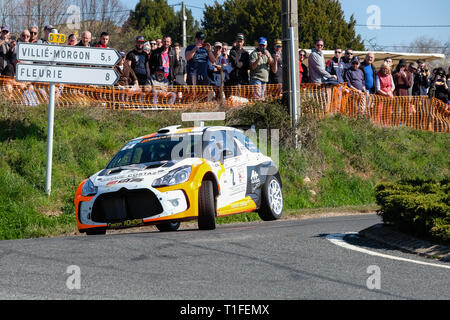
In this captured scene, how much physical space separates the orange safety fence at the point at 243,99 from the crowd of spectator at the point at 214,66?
17cm

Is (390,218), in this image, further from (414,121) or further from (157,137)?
(414,121)

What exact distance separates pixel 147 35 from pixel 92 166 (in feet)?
177

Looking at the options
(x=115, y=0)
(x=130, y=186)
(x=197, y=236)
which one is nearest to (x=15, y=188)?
(x=130, y=186)

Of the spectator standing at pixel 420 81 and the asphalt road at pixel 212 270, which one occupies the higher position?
the spectator standing at pixel 420 81

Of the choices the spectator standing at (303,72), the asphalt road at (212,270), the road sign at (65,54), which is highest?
the road sign at (65,54)

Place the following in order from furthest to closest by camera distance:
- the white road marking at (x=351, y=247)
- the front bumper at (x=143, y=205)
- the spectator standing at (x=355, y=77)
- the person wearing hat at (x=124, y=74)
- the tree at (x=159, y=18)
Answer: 1. the tree at (x=159, y=18)
2. the spectator standing at (x=355, y=77)
3. the person wearing hat at (x=124, y=74)
4. the front bumper at (x=143, y=205)
5. the white road marking at (x=351, y=247)

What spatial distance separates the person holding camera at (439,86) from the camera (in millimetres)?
25031

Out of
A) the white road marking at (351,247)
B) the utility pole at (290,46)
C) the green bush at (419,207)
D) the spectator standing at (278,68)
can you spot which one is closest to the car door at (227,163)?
the white road marking at (351,247)

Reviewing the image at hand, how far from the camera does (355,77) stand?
888 inches

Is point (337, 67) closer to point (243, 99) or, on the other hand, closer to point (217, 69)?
point (243, 99)

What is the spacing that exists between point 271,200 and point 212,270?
21.5 feet

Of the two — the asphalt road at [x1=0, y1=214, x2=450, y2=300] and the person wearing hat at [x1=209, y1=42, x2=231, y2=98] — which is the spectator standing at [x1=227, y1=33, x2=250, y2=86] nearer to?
the person wearing hat at [x1=209, y1=42, x2=231, y2=98]

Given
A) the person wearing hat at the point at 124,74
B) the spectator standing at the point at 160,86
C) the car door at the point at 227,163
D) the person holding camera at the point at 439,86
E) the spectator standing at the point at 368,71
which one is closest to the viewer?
the car door at the point at 227,163

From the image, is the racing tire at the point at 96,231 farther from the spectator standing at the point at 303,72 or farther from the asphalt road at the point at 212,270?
the spectator standing at the point at 303,72
